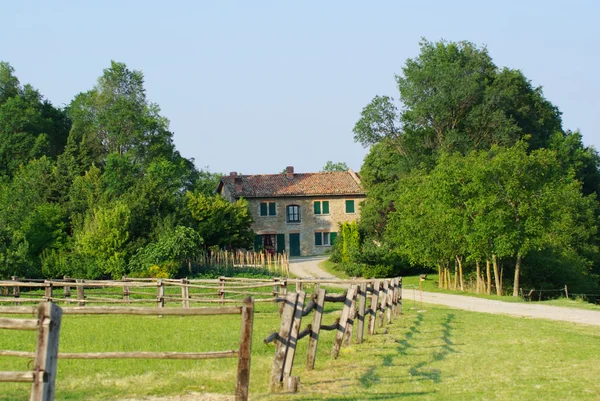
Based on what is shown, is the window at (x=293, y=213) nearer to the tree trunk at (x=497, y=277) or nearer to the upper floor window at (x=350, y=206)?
the upper floor window at (x=350, y=206)

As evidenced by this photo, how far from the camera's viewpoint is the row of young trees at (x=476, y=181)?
3772cm

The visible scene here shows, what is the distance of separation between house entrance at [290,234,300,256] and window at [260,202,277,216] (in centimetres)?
271

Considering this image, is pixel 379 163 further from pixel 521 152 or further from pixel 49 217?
pixel 49 217

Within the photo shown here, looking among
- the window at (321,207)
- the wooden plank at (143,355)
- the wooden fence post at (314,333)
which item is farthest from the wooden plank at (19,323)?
the window at (321,207)

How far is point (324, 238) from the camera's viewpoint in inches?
2677

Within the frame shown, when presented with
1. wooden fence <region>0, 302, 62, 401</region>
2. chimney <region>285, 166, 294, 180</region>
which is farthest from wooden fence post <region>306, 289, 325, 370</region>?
chimney <region>285, 166, 294, 180</region>

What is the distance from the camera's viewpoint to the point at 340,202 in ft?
223

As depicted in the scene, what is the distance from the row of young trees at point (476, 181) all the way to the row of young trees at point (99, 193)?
38.8ft

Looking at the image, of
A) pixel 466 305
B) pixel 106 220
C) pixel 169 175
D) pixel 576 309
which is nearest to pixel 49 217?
pixel 106 220

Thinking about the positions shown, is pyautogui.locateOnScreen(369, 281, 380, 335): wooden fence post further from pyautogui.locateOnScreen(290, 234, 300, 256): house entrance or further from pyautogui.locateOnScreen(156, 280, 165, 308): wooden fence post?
pyautogui.locateOnScreen(290, 234, 300, 256): house entrance

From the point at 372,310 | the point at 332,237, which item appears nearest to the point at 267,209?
the point at 332,237

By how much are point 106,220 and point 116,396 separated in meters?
31.6

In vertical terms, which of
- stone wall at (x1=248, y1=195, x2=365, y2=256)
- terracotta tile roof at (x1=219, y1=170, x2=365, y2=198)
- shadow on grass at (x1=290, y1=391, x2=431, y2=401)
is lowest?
shadow on grass at (x1=290, y1=391, x2=431, y2=401)

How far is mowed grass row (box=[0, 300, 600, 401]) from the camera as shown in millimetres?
10000
